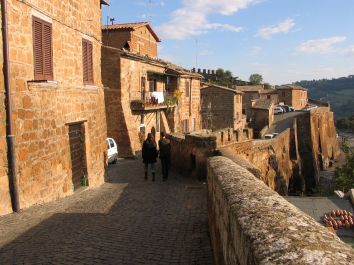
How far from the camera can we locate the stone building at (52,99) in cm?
791

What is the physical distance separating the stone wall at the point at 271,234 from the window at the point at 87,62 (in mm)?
8936

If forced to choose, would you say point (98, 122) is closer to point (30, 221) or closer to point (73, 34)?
point (73, 34)

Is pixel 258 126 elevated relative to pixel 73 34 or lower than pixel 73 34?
lower

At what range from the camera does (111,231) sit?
22.6ft

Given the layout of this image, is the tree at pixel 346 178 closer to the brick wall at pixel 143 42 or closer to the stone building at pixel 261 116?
the brick wall at pixel 143 42

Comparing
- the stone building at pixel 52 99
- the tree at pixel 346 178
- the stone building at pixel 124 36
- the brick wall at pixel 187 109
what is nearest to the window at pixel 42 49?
the stone building at pixel 52 99

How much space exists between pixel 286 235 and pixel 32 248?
4662 millimetres

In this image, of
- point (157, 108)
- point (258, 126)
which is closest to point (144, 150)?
point (157, 108)

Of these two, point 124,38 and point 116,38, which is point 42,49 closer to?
point 124,38

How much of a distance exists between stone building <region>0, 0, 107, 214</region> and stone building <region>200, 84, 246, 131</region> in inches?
1130

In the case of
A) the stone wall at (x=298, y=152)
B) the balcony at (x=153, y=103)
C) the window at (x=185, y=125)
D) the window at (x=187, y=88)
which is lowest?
the stone wall at (x=298, y=152)

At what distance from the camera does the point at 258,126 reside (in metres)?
50.0

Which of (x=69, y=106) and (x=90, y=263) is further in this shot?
(x=69, y=106)

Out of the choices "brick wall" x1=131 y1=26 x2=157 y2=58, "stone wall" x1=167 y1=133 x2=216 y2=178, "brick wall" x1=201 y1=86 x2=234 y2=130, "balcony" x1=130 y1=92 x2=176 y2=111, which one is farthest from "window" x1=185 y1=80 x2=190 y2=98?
"stone wall" x1=167 y1=133 x2=216 y2=178
